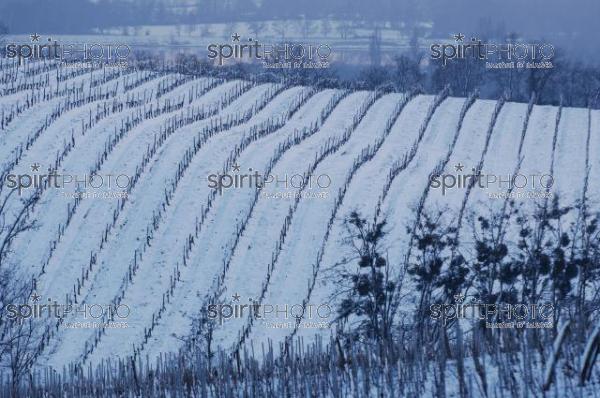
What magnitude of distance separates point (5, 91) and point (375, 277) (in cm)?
2309

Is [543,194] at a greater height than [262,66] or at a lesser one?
lesser

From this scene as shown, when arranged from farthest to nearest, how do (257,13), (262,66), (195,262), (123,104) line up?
(257,13), (262,66), (123,104), (195,262)

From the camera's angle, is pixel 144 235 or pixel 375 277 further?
pixel 144 235

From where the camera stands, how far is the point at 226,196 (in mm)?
25219

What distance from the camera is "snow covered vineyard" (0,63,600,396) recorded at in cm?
1975

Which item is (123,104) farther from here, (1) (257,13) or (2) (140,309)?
(1) (257,13)

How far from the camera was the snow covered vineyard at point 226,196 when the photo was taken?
1975 cm

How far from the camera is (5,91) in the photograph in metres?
34.8

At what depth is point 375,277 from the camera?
18.5 meters

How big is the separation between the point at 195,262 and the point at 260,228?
2575 millimetres

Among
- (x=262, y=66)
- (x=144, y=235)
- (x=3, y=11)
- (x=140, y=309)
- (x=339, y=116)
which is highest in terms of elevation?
(x=3, y=11)

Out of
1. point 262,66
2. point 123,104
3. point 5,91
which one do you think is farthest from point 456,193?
point 262,66

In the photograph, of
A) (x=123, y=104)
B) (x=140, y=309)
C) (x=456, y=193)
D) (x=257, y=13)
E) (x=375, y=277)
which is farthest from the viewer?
(x=257, y=13)

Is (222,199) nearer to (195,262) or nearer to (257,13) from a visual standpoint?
(195,262)
